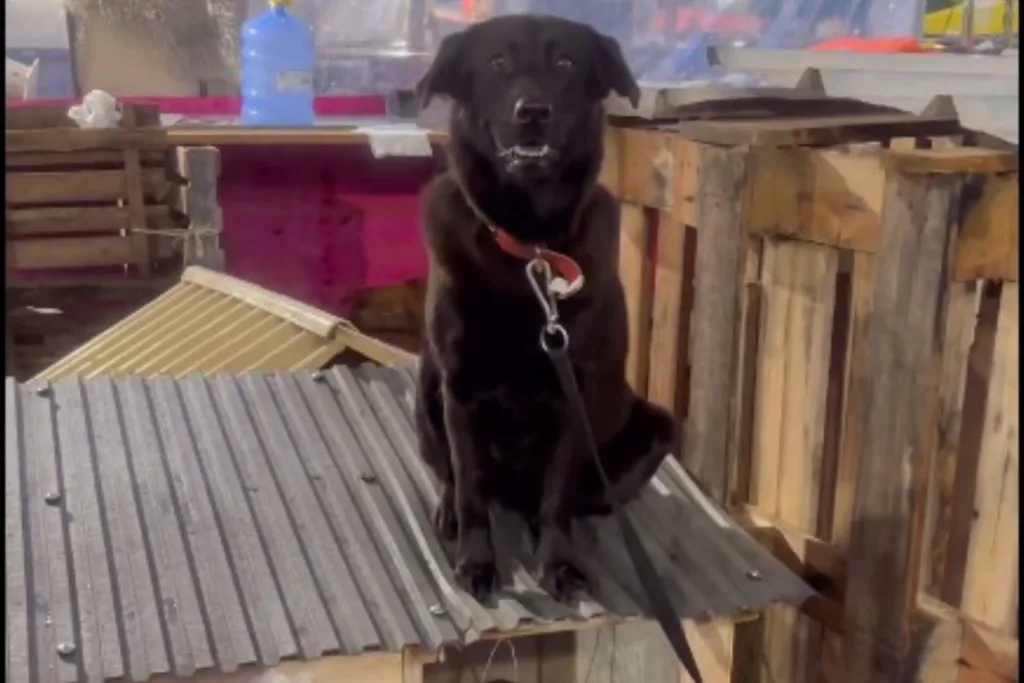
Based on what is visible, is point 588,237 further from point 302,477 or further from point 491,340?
point 302,477

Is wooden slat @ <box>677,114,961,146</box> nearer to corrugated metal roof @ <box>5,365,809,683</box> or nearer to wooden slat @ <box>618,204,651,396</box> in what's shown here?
wooden slat @ <box>618,204,651,396</box>

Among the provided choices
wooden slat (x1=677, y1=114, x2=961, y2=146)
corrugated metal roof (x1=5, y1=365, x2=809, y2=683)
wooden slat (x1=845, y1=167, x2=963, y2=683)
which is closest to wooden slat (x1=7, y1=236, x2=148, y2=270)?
corrugated metal roof (x1=5, y1=365, x2=809, y2=683)

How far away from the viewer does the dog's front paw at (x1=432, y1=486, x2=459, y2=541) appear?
156 cm

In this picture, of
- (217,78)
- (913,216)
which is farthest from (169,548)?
(217,78)

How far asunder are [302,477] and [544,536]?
1.38 feet

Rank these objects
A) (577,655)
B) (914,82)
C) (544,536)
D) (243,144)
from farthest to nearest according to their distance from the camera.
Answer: (243,144), (914,82), (577,655), (544,536)

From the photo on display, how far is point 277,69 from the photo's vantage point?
354 cm

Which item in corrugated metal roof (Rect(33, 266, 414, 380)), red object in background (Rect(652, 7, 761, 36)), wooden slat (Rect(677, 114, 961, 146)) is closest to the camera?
wooden slat (Rect(677, 114, 961, 146))

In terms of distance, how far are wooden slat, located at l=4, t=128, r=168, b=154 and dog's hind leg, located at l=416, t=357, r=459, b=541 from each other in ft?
5.80

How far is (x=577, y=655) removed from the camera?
79.0 inches

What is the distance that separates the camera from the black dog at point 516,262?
4.42 ft

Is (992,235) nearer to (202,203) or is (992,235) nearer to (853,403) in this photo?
(853,403)

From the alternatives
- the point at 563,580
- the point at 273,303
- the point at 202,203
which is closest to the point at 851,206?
the point at 563,580

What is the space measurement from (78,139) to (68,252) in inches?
12.7
